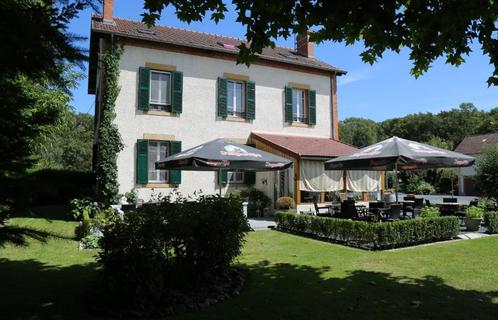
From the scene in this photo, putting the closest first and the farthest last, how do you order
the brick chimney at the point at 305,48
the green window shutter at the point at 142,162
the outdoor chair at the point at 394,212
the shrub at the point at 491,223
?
the outdoor chair at the point at 394,212 < the shrub at the point at 491,223 < the green window shutter at the point at 142,162 < the brick chimney at the point at 305,48

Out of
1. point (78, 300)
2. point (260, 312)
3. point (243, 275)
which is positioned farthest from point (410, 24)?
point (78, 300)

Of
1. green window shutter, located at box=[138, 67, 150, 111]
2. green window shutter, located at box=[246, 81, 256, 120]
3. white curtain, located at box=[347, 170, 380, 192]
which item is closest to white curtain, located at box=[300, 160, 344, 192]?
white curtain, located at box=[347, 170, 380, 192]

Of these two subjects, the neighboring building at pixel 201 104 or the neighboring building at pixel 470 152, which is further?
the neighboring building at pixel 470 152

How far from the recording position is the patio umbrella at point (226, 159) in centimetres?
1002

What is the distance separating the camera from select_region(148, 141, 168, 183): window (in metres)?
16.3

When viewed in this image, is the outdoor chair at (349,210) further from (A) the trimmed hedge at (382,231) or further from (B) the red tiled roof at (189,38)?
(B) the red tiled roof at (189,38)

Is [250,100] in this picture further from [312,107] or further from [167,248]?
[167,248]

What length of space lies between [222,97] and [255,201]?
16.1 feet

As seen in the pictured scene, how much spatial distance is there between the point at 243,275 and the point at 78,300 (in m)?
2.66

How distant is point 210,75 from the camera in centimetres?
1764

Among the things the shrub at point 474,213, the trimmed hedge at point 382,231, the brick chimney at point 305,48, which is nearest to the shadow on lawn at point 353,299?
the trimmed hedge at point 382,231

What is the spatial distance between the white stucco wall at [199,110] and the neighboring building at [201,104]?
0.04 meters

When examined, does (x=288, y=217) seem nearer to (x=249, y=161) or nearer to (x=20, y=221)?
(x=249, y=161)

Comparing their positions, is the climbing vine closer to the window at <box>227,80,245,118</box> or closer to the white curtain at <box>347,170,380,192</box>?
the window at <box>227,80,245,118</box>
